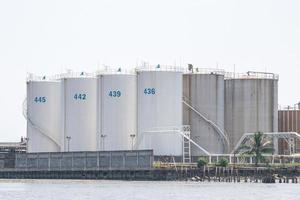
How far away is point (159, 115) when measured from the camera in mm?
181125

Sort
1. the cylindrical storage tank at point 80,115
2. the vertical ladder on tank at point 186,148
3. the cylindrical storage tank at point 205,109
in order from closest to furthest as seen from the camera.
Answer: the vertical ladder on tank at point 186,148 < the cylindrical storage tank at point 80,115 < the cylindrical storage tank at point 205,109

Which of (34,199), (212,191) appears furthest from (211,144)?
(34,199)

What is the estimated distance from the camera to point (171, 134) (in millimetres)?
180375

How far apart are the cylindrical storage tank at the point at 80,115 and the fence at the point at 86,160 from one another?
7065 mm

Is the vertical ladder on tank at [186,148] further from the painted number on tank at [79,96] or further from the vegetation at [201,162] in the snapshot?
the painted number on tank at [79,96]

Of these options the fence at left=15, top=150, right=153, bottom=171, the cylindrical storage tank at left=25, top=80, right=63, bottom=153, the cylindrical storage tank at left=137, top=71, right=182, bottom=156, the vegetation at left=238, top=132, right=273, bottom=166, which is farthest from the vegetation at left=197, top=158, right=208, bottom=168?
the cylindrical storage tank at left=25, top=80, right=63, bottom=153

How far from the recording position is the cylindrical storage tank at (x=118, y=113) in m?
182

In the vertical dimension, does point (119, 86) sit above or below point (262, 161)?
above

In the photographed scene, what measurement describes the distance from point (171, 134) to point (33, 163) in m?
21.9

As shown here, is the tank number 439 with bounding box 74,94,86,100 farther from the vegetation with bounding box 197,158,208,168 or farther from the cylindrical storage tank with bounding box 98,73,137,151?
the vegetation with bounding box 197,158,208,168

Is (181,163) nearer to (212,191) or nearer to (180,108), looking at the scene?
(180,108)

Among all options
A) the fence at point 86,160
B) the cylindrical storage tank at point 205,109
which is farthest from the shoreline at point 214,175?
the cylindrical storage tank at point 205,109

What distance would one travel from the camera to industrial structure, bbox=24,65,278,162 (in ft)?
594

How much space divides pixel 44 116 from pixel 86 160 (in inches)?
771
